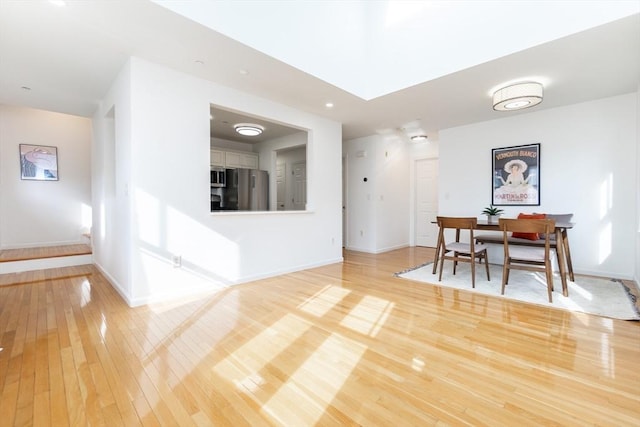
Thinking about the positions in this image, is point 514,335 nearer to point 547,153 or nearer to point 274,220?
point 274,220

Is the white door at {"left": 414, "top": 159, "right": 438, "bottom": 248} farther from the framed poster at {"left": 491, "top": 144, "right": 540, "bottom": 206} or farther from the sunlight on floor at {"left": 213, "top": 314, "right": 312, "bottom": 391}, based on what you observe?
the sunlight on floor at {"left": 213, "top": 314, "right": 312, "bottom": 391}

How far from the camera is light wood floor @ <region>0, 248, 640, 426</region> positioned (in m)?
1.36

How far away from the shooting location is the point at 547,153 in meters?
4.29

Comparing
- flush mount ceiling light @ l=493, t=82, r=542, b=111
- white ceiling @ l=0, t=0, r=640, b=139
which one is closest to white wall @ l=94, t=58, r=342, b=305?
white ceiling @ l=0, t=0, r=640, b=139

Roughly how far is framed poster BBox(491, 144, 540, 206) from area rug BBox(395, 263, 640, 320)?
1.22m

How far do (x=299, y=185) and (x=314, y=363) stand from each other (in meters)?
5.65

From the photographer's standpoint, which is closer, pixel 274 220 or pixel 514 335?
pixel 514 335

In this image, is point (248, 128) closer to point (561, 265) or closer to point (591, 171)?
point (561, 265)

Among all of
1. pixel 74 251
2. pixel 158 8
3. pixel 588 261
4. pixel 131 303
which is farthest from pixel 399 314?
pixel 74 251

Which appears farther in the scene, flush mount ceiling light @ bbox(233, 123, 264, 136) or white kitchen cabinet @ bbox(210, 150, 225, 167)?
white kitchen cabinet @ bbox(210, 150, 225, 167)

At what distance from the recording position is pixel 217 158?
6125 millimetres

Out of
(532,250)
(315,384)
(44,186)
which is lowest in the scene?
(315,384)

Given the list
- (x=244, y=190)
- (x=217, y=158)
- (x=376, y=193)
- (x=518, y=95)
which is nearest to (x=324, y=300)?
(x=518, y=95)

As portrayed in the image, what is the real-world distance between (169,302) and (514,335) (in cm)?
317
